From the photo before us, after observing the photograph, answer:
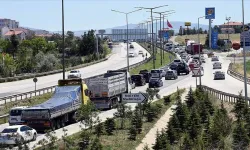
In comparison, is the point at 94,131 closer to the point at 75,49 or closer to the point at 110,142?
the point at 110,142

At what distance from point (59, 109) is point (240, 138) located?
41.0 ft

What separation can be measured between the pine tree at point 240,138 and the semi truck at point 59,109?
36.6 feet

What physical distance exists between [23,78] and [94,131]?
48680 millimetres

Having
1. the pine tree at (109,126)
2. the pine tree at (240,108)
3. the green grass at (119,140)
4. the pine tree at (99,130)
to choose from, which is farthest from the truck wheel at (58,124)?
the pine tree at (240,108)

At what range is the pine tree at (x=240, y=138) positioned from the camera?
24.5 metres

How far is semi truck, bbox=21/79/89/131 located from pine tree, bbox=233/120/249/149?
11.2 m

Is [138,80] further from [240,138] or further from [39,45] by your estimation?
[39,45]

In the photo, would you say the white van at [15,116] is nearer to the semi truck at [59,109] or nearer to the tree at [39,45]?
the semi truck at [59,109]

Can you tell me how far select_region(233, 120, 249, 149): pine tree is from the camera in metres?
24.5

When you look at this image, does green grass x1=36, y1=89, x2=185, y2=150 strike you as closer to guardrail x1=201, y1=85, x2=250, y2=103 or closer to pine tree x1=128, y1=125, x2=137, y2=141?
pine tree x1=128, y1=125, x2=137, y2=141

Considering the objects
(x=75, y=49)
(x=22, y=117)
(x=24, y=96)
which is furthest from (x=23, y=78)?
(x=75, y=49)

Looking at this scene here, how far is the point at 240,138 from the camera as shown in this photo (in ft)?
82.9

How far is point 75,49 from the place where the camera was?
156125 millimetres

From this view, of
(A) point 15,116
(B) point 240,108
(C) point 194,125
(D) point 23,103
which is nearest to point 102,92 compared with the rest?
(D) point 23,103
